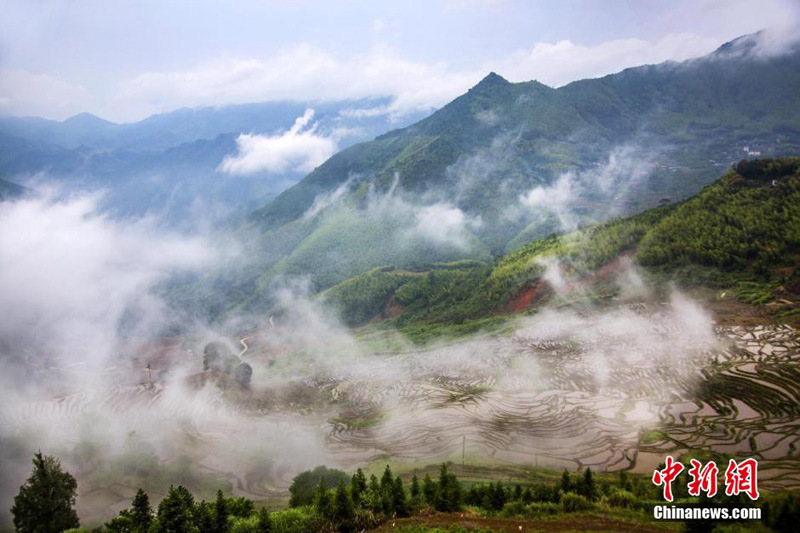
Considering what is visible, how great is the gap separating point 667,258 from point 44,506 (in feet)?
316

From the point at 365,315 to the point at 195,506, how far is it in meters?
102

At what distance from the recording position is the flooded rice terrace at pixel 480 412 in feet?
178

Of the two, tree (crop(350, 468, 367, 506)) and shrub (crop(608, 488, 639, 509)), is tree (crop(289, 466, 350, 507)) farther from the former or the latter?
shrub (crop(608, 488, 639, 509))

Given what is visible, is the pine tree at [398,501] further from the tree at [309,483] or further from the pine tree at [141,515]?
the pine tree at [141,515]

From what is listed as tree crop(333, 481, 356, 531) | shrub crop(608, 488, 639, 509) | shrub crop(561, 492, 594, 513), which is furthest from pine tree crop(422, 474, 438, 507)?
shrub crop(608, 488, 639, 509)

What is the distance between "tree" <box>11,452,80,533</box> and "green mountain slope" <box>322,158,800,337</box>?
6470 centimetres

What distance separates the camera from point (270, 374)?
321 ft

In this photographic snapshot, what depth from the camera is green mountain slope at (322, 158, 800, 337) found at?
78.1m

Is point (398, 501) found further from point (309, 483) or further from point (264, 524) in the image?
point (309, 483)

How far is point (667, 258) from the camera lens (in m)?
91.0

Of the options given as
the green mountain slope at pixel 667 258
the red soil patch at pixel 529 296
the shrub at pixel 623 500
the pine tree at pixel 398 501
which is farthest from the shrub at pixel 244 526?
the red soil patch at pixel 529 296

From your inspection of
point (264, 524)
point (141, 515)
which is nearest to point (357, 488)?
point (264, 524)

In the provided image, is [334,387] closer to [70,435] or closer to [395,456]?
[395,456]

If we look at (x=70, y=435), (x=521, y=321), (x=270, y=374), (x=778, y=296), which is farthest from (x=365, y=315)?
(x=778, y=296)
